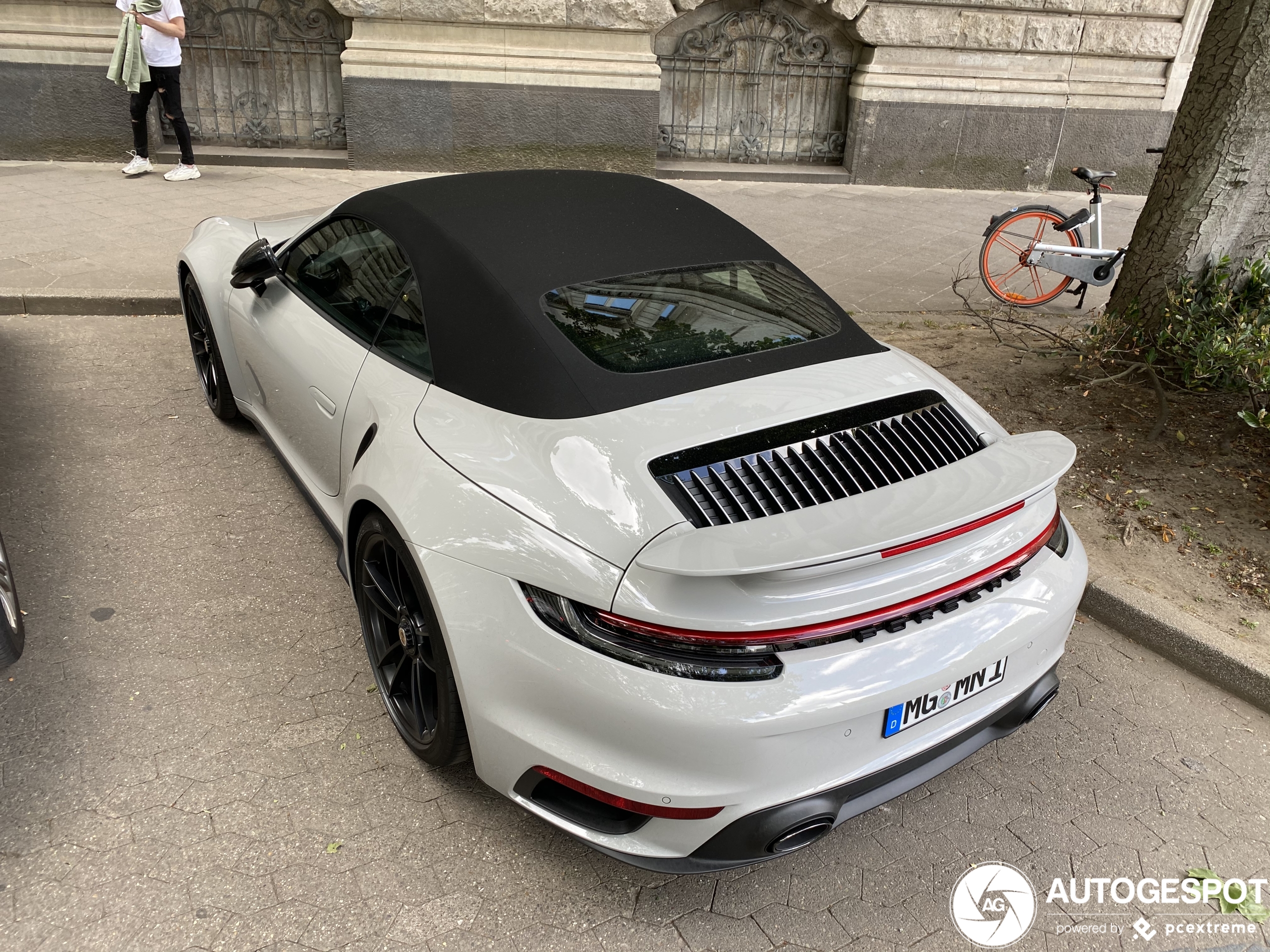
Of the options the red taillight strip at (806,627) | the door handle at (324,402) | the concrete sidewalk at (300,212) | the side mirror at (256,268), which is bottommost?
the concrete sidewalk at (300,212)

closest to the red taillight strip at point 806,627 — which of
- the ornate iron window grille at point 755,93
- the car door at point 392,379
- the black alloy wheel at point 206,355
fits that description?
the car door at point 392,379

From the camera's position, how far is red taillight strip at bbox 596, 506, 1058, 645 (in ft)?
6.96

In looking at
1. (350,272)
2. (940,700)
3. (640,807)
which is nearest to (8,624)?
(350,272)

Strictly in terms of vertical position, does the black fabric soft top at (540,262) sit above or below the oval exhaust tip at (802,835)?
above

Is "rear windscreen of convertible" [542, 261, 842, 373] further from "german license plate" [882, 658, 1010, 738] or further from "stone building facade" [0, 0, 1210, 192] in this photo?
"stone building facade" [0, 0, 1210, 192]

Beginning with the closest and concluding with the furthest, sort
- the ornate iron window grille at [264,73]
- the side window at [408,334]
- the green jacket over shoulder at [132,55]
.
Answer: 1. the side window at [408,334]
2. the green jacket over shoulder at [132,55]
3. the ornate iron window grille at [264,73]

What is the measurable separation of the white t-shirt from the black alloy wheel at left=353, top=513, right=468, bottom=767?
7.84 meters

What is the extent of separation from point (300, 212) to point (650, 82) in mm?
5935

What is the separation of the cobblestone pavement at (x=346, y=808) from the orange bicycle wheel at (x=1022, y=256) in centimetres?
431

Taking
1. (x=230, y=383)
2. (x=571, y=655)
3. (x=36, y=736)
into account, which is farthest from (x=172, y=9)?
(x=571, y=655)

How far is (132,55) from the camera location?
870 centimetres

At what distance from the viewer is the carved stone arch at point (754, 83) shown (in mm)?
10961

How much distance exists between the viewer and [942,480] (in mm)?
2404

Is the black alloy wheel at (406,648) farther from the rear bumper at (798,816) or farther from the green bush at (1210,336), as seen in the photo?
the green bush at (1210,336)
